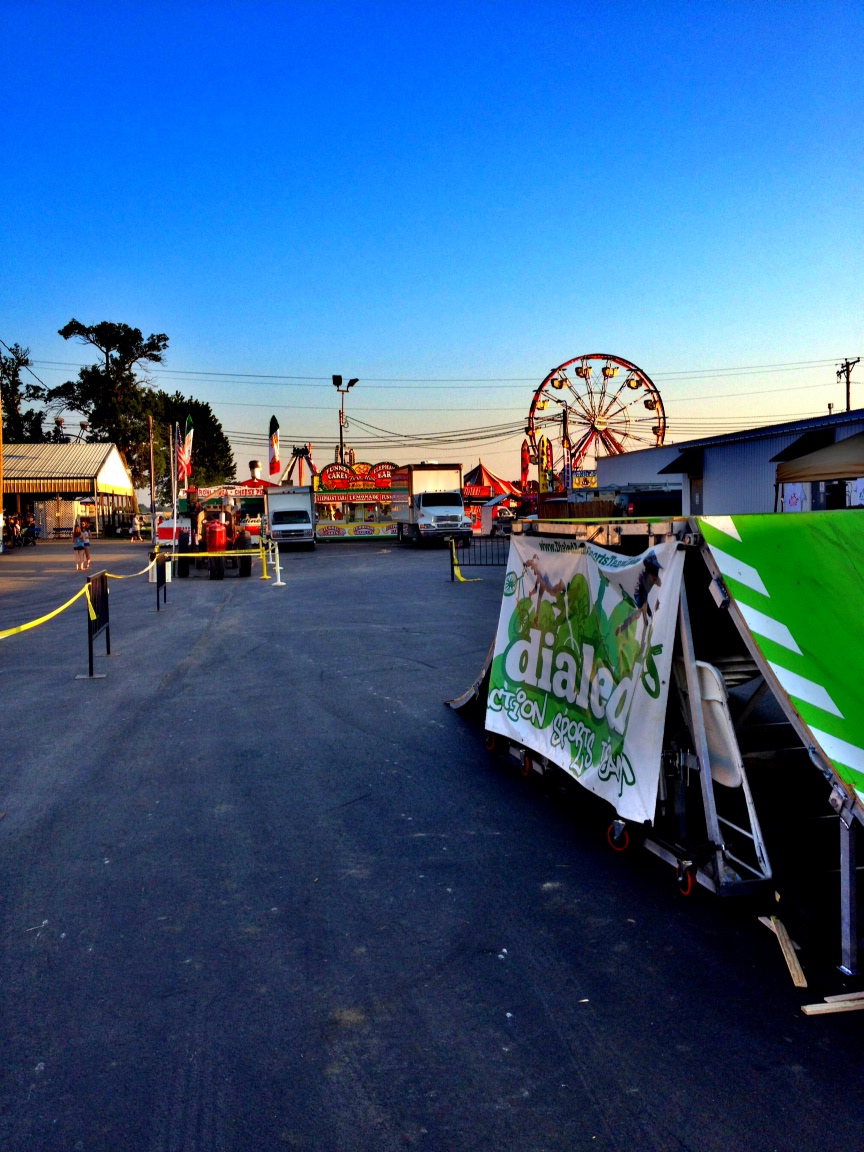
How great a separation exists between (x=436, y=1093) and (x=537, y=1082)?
0.37 metres

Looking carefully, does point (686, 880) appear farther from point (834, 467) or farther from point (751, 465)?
point (751, 465)

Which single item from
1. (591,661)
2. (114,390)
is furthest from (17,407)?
(591,661)

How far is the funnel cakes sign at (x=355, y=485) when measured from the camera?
55938 millimetres

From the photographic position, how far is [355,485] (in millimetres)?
56844

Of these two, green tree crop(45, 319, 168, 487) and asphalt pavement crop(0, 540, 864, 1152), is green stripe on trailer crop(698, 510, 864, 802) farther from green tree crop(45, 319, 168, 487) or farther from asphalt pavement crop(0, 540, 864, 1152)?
green tree crop(45, 319, 168, 487)

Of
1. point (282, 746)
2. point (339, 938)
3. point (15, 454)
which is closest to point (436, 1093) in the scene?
point (339, 938)

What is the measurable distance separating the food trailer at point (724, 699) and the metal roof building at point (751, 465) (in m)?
16.5

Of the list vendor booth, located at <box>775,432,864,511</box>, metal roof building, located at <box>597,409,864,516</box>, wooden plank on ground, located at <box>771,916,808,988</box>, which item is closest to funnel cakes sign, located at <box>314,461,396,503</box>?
Answer: metal roof building, located at <box>597,409,864,516</box>

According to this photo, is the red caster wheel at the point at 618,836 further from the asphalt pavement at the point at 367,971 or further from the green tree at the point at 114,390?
the green tree at the point at 114,390

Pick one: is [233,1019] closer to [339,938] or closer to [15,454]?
[339,938]

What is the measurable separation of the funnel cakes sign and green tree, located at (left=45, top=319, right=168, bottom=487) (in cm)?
3734

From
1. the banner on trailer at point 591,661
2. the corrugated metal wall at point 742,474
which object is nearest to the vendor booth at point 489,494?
the corrugated metal wall at point 742,474

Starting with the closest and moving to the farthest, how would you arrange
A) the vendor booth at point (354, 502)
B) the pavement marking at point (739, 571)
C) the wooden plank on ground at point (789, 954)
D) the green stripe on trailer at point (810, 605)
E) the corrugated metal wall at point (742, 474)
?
the wooden plank on ground at point (789, 954) → the green stripe on trailer at point (810, 605) → the pavement marking at point (739, 571) → the corrugated metal wall at point (742, 474) → the vendor booth at point (354, 502)

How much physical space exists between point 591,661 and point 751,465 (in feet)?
89.1
